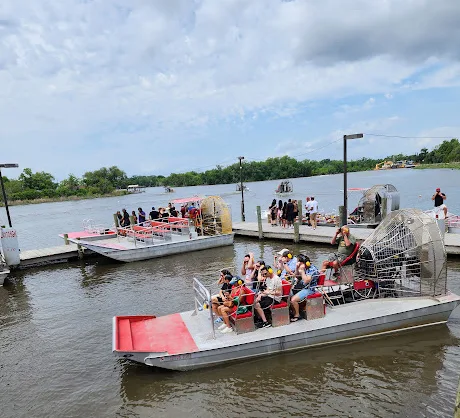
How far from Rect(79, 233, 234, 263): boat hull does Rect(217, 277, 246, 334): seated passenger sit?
11731 millimetres

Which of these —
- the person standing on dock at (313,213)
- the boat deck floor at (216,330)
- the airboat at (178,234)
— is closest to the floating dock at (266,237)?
the person standing on dock at (313,213)

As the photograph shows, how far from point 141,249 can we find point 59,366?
10.7 metres

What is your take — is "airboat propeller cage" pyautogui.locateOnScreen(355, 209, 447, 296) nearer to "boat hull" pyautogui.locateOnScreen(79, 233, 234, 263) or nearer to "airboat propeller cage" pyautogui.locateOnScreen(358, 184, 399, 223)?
"airboat propeller cage" pyautogui.locateOnScreen(358, 184, 399, 223)

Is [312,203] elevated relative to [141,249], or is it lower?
elevated

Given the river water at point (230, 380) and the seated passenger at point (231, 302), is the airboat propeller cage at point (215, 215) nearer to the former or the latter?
the river water at point (230, 380)

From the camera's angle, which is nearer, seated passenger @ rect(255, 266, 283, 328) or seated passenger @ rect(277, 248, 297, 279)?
seated passenger @ rect(255, 266, 283, 328)

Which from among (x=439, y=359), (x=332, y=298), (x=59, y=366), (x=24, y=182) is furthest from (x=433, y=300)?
(x=24, y=182)

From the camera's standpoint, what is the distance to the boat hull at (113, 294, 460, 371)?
8.01 metres

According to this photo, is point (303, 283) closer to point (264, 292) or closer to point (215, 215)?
point (264, 292)

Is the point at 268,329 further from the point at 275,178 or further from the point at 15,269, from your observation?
the point at 275,178

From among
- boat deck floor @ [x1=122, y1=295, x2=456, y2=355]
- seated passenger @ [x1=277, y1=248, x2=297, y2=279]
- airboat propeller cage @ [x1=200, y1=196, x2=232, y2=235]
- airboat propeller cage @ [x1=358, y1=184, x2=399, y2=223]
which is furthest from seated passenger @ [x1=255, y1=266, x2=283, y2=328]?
airboat propeller cage @ [x1=358, y1=184, x2=399, y2=223]

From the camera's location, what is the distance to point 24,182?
383ft

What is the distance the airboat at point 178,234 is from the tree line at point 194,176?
10103cm

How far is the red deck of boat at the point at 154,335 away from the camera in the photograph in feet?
26.8
